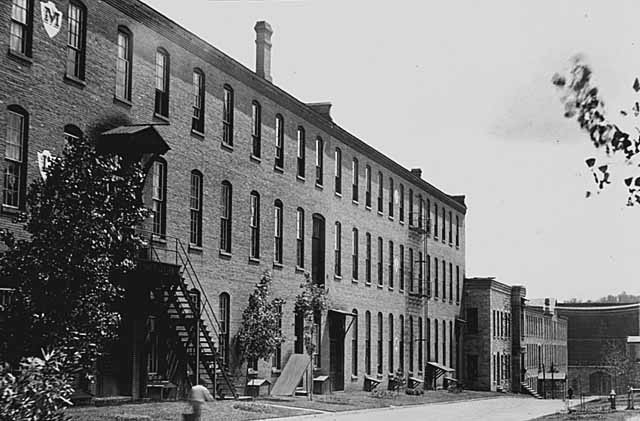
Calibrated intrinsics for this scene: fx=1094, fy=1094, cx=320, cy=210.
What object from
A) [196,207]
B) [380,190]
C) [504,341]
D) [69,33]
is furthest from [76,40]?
[504,341]

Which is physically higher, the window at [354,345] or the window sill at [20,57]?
the window sill at [20,57]

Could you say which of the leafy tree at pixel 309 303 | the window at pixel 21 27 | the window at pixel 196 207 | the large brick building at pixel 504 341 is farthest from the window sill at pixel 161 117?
the large brick building at pixel 504 341

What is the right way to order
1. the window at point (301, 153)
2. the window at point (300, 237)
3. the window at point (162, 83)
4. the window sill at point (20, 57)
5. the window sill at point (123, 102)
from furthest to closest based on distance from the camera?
the window at point (301, 153) < the window at point (300, 237) < the window at point (162, 83) < the window sill at point (123, 102) < the window sill at point (20, 57)

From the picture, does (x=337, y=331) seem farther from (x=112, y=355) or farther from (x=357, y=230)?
(x=112, y=355)

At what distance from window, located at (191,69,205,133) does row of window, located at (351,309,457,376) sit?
17.8 m

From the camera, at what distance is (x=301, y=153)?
4331 cm

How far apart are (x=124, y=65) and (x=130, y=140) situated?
267cm

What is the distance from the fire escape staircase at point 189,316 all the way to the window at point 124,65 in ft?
12.9

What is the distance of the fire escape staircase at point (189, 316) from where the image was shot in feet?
99.5

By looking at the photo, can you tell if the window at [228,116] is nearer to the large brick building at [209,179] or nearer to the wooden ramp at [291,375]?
the large brick building at [209,179]

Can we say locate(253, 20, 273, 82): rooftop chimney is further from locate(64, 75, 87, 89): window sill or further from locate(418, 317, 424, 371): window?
locate(418, 317, 424, 371): window

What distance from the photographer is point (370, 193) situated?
53094 mm

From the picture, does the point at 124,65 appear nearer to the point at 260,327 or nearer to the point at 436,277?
the point at 260,327

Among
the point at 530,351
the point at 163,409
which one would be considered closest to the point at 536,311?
the point at 530,351
